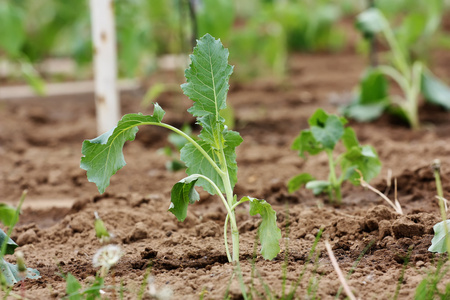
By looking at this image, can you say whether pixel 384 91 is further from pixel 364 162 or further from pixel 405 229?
pixel 405 229

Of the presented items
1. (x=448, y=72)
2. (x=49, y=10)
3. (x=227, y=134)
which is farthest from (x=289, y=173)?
(x=49, y=10)

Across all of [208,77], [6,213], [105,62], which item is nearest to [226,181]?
[208,77]

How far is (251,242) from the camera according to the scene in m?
1.79

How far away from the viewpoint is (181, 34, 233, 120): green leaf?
1584 millimetres

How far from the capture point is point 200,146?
5.47 ft

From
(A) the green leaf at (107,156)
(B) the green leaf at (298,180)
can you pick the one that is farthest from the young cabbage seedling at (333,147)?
(A) the green leaf at (107,156)

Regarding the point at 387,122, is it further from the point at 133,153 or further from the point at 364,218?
the point at 364,218

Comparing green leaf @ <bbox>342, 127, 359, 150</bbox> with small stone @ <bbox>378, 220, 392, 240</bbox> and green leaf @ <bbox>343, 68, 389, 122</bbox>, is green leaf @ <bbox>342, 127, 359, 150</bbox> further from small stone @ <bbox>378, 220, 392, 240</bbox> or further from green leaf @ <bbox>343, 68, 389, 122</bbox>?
green leaf @ <bbox>343, 68, 389, 122</bbox>

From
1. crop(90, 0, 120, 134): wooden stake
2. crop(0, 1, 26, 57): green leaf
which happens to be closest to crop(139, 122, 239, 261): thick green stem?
crop(90, 0, 120, 134): wooden stake

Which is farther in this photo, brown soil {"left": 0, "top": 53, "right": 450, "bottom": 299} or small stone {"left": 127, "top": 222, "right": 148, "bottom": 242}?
small stone {"left": 127, "top": 222, "right": 148, "bottom": 242}

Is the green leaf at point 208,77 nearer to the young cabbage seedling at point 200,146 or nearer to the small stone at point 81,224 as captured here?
the young cabbage seedling at point 200,146

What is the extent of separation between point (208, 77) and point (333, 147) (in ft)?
2.08

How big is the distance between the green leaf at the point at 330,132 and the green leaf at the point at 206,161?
17.5 inches

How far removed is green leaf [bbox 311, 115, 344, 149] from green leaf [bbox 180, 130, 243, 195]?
1.46ft
